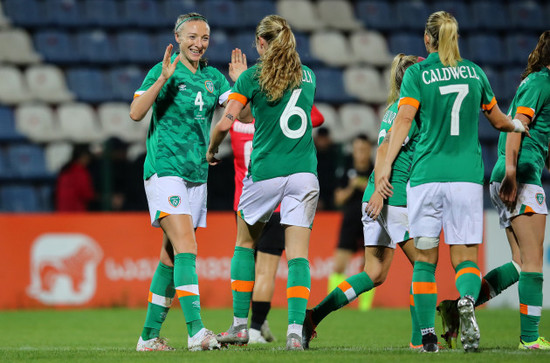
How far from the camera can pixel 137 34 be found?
1597 cm

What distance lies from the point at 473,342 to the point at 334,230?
22.4ft

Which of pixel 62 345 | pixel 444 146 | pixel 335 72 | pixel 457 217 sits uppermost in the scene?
pixel 335 72

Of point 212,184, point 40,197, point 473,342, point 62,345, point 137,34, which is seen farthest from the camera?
point 137,34

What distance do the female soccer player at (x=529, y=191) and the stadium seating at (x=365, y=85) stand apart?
10.1m

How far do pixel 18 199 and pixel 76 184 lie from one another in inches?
71.1

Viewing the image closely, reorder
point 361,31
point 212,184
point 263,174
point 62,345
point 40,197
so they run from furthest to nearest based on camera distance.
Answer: point 361,31 → point 40,197 → point 212,184 → point 62,345 → point 263,174

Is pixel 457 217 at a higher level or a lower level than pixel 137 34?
lower

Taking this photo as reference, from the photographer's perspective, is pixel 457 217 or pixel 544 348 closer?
pixel 457 217

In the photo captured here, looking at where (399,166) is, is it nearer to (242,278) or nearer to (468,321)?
(242,278)

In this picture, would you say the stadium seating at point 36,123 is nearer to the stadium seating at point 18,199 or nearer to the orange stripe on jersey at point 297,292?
the stadium seating at point 18,199

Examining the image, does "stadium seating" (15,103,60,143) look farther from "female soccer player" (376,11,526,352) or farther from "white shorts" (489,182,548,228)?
"female soccer player" (376,11,526,352)

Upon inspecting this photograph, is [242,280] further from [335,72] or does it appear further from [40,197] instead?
[335,72]

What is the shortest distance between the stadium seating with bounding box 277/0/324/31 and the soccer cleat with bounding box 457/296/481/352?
12.6m

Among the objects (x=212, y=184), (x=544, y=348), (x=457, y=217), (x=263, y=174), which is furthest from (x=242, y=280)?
(x=212, y=184)
